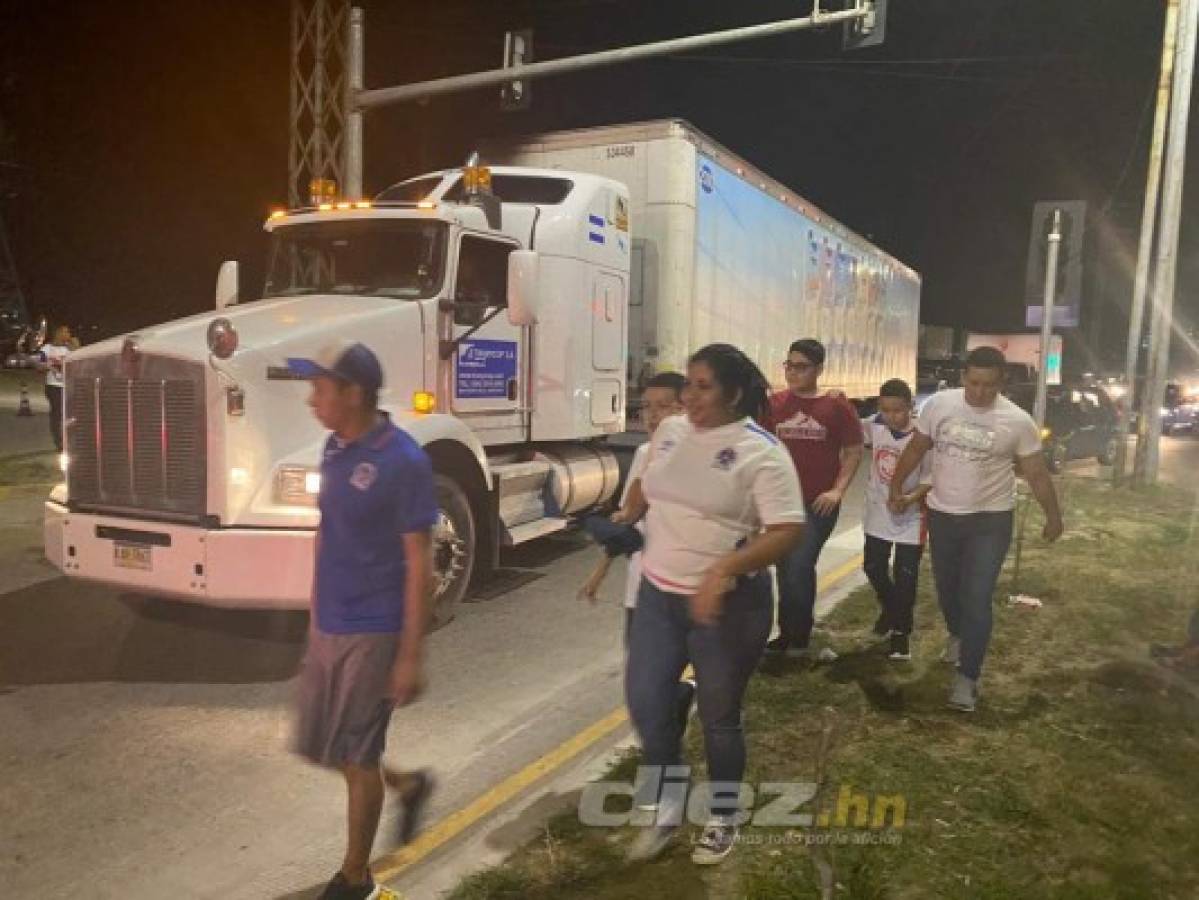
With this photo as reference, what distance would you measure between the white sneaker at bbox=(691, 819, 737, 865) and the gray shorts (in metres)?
1.18

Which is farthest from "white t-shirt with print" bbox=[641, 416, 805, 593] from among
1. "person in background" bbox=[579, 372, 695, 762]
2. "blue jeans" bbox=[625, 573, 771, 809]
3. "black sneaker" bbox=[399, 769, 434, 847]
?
"black sneaker" bbox=[399, 769, 434, 847]

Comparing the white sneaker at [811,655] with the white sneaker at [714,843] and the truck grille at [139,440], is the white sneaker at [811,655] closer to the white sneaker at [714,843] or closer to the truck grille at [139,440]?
the white sneaker at [714,843]

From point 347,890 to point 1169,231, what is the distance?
16024 millimetres

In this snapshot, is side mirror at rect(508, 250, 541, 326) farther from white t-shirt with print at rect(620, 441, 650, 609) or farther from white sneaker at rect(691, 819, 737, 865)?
white sneaker at rect(691, 819, 737, 865)

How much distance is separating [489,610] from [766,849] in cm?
377

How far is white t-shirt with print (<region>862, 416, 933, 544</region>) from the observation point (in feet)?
18.5

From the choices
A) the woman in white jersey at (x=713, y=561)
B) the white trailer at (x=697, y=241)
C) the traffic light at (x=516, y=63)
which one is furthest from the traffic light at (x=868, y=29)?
the woman in white jersey at (x=713, y=561)

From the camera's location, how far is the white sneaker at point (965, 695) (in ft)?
16.2

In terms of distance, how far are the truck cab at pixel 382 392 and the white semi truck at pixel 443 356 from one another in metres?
0.01

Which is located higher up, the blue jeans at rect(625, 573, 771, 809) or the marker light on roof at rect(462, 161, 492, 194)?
the marker light on roof at rect(462, 161, 492, 194)

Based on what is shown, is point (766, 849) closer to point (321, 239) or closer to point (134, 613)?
point (134, 613)

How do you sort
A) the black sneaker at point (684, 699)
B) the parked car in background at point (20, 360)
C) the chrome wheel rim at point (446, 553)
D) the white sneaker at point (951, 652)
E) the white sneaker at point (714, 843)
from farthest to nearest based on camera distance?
the parked car in background at point (20, 360) → the chrome wheel rim at point (446, 553) → the white sneaker at point (951, 652) → the black sneaker at point (684, 699) → the white sneaker at point (714, 843)

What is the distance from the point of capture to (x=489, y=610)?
277 inches

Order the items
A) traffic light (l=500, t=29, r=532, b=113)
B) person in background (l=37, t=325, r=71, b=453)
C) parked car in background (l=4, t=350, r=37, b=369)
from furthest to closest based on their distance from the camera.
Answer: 1. parked car in background (l=4, t=350, r=37, b=369)
2. person in background (l=37, t=325, r=71, b=453)
3. traffic light (l=500, t=29, r=532, b=113)
